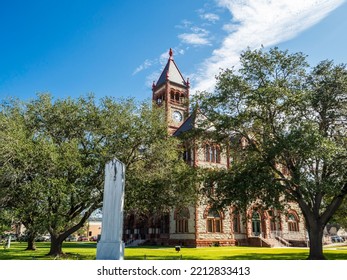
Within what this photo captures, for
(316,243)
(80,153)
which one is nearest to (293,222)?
(316,243)

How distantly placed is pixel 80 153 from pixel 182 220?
72.1 ft

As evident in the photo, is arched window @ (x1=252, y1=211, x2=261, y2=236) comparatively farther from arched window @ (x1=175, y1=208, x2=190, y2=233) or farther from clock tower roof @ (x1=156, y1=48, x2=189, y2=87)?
clock tower roof @ (x1=156, y1=48, x2=189, y2=87)

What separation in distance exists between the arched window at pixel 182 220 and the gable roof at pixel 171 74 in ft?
80.9

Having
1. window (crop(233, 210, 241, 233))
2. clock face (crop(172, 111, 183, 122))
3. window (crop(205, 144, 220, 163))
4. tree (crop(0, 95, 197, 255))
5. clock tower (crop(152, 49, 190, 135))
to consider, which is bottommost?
window (crop(233, 210, 241, 233))

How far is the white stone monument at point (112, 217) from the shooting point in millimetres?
11820

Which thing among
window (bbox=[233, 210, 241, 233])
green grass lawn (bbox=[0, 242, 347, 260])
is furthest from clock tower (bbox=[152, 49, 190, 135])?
green grass lawn (bbox=[0, 242, 347, 260])

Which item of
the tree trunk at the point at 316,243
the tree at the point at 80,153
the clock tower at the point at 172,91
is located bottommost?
the tree trunk at the point at 316,243

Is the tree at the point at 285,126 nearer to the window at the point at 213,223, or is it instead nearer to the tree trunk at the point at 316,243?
the tree trunk at the point at 316,243

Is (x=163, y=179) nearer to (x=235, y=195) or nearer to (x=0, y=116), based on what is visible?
(x=235, y=195)

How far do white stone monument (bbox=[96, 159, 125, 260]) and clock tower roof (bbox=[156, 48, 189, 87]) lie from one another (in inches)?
1761

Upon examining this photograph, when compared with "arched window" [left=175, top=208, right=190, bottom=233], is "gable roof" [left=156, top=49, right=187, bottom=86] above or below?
above

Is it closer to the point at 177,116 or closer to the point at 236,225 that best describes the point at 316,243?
the point at 236,225

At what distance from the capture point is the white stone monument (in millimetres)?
11820

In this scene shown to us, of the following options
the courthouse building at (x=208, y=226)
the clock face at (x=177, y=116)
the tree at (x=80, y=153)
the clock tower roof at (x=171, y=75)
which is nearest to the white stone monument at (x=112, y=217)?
the tree at (x=80, y=153)
